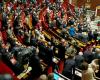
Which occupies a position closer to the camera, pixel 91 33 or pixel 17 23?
pixel 17 23

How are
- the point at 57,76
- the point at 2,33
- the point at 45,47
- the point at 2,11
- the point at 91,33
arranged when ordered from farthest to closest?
the point at 91,33 → the point at 2,11 → the point at 2,33 → the point at 45,47 → the point at 57,76

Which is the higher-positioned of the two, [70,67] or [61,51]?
[70,67]

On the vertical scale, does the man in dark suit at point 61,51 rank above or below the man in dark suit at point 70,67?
below

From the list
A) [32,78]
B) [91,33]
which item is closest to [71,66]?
[32,78]

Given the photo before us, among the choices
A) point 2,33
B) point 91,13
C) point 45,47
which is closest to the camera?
point 45,47

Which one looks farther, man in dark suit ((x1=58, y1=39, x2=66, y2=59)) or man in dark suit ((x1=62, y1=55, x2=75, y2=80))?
man in dark suit ((x1=58, y1=39, x2=66, y2=59))

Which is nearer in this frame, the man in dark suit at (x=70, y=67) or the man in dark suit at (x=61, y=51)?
the man in dark suit at (x=70, y=67)

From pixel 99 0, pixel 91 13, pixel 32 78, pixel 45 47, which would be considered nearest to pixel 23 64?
pixel 32 78

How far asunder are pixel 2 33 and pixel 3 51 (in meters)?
5.06

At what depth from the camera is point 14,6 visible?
60.6 feet

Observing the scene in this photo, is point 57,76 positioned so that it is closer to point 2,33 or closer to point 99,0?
point 2,33

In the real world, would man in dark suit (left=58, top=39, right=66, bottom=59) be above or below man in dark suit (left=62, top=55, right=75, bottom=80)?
below

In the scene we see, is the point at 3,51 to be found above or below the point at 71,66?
above

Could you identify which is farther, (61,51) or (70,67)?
(61,51)
